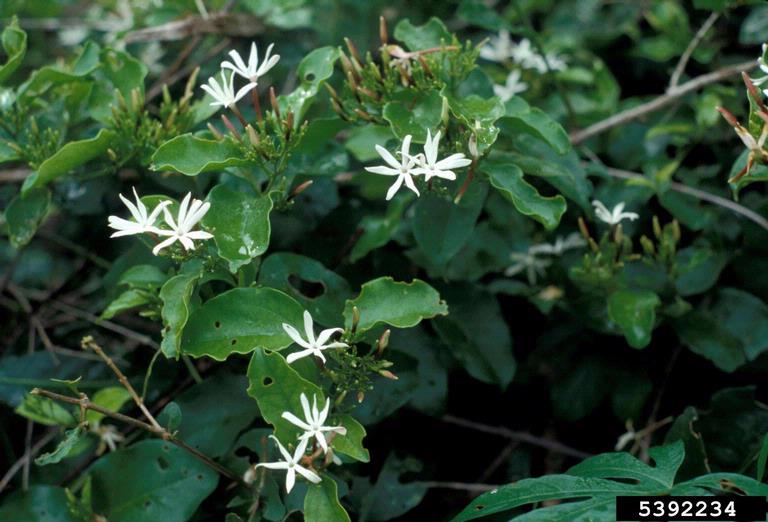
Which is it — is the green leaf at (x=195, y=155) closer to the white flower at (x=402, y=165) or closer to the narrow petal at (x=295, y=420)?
the white flower at (x=402, y=165)

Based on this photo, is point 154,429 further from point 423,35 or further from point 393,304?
point 423,35

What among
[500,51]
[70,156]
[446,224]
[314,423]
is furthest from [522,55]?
[314,423]

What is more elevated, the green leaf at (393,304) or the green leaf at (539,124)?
the green leaf at (539,124)

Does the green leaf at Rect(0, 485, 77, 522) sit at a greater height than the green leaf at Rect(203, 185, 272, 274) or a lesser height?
lesser

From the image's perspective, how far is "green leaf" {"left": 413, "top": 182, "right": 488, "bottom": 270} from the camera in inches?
60.2

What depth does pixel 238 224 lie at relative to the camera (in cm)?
134

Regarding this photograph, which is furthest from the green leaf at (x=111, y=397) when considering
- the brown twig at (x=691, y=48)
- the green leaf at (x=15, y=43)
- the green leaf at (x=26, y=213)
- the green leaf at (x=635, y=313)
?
the brown twig at (x=691, y=48)

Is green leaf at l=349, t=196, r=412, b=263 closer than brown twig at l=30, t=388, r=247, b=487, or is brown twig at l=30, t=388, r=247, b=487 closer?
brown twig at l=30, t=388, r=247, b=487

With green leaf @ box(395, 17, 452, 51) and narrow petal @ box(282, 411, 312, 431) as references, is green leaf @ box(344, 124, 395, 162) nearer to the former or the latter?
green leaf @ box(395, 17, 452, 51)

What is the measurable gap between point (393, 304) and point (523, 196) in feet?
1.02

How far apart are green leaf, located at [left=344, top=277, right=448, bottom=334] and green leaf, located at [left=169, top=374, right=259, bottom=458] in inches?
12.5

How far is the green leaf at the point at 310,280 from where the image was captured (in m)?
1.44

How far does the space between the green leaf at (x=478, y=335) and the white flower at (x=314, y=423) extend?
1.66 ft

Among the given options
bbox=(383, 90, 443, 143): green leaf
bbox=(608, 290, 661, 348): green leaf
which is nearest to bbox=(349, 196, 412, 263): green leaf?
bbox=(383, 90, 443, 143): green leaf
